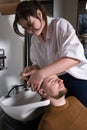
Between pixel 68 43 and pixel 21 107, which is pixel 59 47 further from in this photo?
pixel 21 107

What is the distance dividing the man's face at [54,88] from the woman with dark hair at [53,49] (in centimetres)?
6

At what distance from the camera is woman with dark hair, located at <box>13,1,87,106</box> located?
114 centimetres

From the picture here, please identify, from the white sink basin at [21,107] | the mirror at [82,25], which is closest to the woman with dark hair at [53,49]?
the white sink basin at [21,107]

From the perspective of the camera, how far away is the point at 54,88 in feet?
4.48

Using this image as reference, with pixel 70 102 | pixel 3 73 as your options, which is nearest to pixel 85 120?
pixel 70 102

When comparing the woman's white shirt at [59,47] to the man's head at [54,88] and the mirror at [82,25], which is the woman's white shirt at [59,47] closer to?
the man's head at [54,88]

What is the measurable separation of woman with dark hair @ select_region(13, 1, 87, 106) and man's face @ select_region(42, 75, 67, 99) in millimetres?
61

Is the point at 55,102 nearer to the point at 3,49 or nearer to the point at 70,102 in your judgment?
the point at 70,102

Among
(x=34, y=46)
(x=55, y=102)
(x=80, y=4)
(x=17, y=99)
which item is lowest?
(x=17, y=99)

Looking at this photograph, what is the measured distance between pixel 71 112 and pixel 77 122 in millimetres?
86

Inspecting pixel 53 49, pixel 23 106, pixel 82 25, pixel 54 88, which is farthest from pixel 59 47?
pixel 82 25

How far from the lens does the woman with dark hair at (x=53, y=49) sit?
1.14 meters

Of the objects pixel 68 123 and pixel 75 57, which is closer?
pixel 75 57

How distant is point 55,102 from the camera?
56.2 inches
